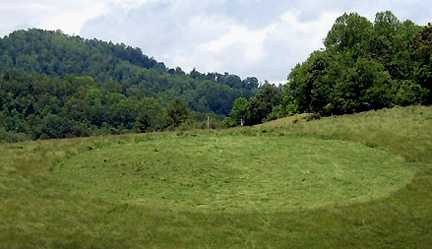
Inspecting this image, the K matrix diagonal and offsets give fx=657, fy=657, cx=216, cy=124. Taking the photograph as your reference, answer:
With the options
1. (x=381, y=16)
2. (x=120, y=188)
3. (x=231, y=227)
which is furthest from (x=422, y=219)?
(x=381, y=16)

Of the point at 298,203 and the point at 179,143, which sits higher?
the point at 179,143

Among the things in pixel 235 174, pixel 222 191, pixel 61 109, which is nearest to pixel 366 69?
pixel 235 174

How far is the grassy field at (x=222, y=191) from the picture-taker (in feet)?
90.2

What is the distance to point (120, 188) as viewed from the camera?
3334 centimetres

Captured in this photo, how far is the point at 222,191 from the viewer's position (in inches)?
1334

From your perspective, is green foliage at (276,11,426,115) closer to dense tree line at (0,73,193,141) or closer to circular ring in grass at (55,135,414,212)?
circular ring in grass at (55,135,414,212)

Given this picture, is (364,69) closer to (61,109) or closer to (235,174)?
(235,174)

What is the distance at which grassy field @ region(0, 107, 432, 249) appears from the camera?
27484 millimetres

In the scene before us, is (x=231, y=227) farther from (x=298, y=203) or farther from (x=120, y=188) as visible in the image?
(x=120, y=188)

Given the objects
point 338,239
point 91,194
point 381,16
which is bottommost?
point 338,239

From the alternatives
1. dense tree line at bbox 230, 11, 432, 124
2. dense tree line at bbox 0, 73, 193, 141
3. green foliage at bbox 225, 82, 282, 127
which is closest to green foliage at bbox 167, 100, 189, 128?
green foliage at bbox 225, 82, 282, 127

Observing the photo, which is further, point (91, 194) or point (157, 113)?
point (157, 113)

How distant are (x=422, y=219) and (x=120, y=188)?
1483cm

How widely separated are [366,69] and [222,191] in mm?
39981
